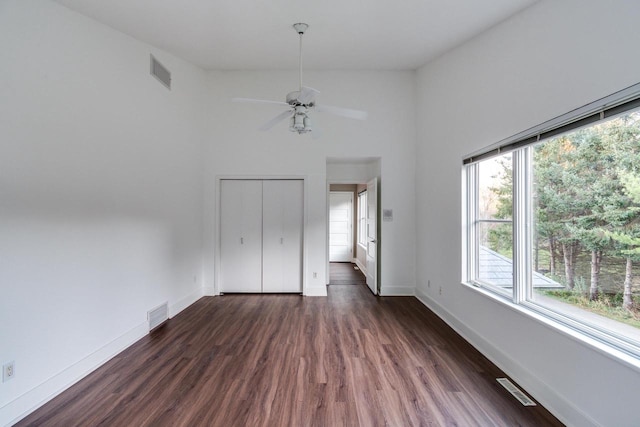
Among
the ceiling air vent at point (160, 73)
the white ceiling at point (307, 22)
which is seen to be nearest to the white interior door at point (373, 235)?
the white ceiling at point (307, 22)

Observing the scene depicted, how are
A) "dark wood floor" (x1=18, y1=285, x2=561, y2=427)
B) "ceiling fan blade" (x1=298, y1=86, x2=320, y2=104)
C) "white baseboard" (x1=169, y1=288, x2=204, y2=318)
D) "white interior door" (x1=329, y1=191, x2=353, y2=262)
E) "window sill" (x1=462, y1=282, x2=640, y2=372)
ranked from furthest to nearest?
"white interior door" (x1=329, y1=191, x2=353, y2=262)
"white baseboard" (x1=169, y1=288, x2=204, y2=318)
"ceiling fan blade" (x1=298, y1=86, x2=320, y2=104)
"dark wood floor" (x1=18, y1=285, x2=561, y2=427)
"window sill" (x1=462, y1=282, x2=640, y2=372)

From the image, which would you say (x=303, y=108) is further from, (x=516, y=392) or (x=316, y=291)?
(x=316, y=291)

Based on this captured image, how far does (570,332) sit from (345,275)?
15.8 ft

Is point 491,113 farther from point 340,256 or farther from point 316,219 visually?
point 340,256

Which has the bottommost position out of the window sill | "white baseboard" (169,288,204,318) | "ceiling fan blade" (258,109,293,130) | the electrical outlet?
"white baseboard" (169,288,204,318)

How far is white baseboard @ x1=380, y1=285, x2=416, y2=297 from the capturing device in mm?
4914

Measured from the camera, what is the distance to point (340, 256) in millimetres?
8570

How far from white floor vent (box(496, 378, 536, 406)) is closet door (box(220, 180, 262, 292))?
365 centimetres

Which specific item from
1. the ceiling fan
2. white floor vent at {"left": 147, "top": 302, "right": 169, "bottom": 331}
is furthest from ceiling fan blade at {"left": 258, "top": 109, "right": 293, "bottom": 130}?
white floor vent at {"left": 147, "top": 302, "right": 169, "bottom": 331}

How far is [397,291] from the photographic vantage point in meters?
4.92

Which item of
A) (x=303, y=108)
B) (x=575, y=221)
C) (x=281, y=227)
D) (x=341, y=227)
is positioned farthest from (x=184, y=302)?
(x=341, y=227)

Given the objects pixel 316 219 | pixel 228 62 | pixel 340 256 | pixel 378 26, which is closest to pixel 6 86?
pixel 228 62

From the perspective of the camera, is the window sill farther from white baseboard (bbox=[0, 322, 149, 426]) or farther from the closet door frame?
white baseboard (bbox=[0, 322, 149, 426])

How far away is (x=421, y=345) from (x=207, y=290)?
346cm
